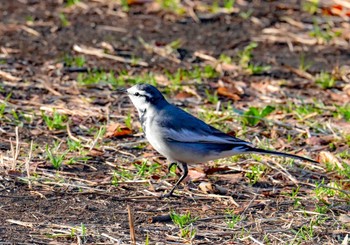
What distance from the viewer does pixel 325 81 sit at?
9.09 m

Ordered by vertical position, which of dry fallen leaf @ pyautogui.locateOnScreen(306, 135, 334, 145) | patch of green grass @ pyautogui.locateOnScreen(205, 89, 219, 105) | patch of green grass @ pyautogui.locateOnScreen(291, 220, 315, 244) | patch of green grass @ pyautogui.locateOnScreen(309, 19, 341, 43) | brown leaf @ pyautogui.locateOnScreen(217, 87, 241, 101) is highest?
patch of green grass @ pyautogui.locateOnScreen(291, 220, 315, 244)

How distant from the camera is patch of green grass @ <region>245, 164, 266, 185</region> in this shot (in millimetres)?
6617

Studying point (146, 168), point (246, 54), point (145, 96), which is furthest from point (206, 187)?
point (246, 54)

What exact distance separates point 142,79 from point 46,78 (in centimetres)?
98

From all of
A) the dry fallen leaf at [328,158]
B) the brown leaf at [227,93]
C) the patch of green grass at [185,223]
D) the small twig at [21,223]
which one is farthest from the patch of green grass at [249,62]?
the small twig at [21,223]

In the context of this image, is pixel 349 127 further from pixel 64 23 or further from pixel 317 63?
pixel 64 23

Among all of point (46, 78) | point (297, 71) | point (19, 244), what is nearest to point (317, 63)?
point (297, 71)

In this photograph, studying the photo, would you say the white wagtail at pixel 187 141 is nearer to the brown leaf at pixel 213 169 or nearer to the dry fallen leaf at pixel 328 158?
the brown leaf at pixel 213 169

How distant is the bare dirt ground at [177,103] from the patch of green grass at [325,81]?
0.02 metres

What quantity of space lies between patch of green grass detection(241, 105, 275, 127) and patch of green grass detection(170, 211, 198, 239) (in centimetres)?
224

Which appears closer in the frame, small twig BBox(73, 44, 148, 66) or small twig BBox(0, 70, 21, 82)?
small twig BBox(0, 70, 21, 82)

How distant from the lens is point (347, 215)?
19.3ft

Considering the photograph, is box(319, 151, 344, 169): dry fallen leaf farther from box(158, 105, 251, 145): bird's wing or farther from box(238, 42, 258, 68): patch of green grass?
box(238, 42, 258, 68): patch of green grass

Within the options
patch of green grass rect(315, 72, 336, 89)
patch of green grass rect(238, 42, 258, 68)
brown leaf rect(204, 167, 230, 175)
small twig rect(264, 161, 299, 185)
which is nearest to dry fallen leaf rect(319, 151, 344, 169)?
small twig rect(264, 161, 299, 185)
